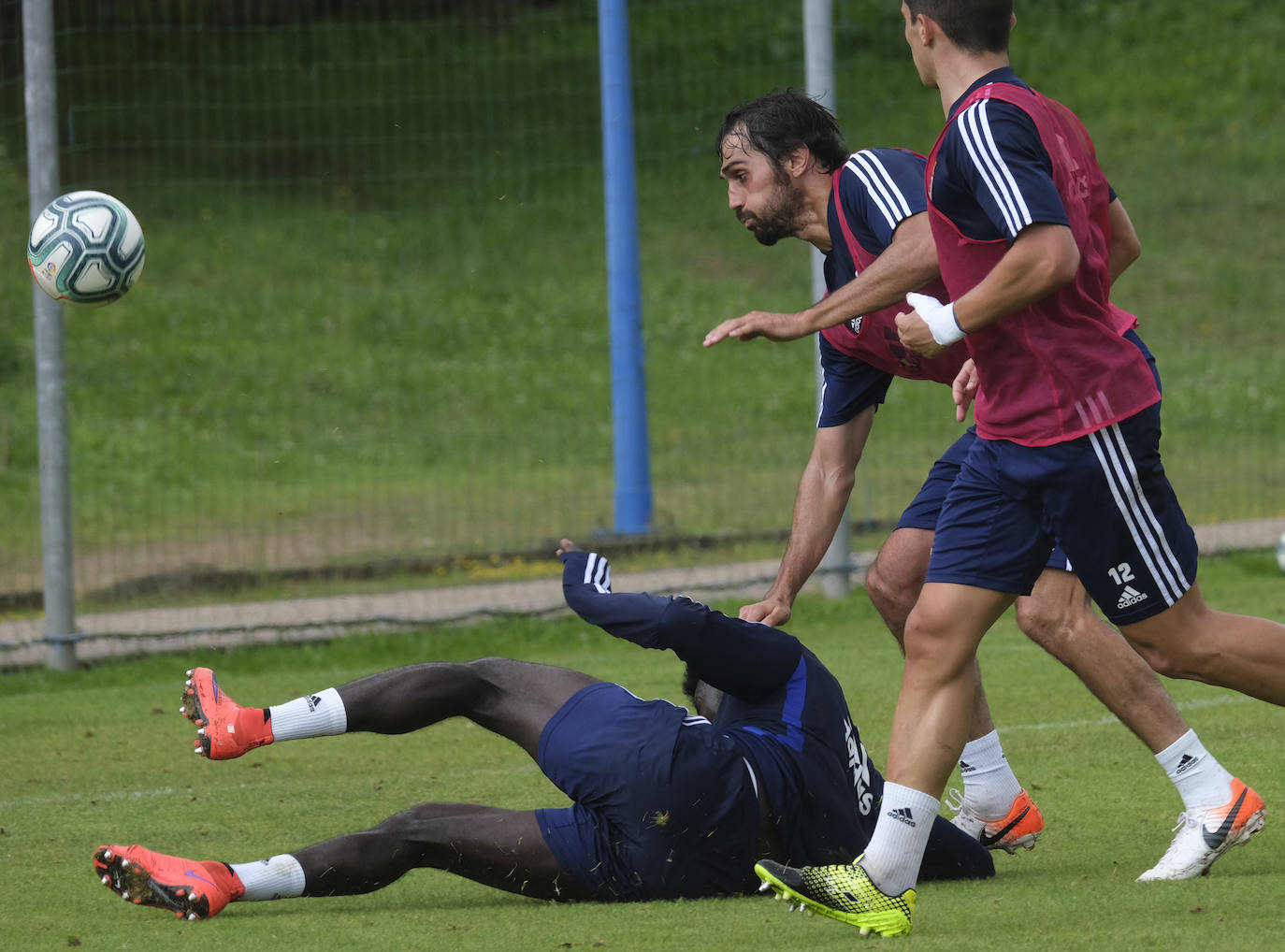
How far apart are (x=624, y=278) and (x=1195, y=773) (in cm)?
706

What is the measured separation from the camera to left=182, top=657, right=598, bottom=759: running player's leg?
4496 mm

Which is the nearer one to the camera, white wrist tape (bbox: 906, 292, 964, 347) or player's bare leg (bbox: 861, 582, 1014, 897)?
white wrist tape (bbox: 906, 292, 964, 347)

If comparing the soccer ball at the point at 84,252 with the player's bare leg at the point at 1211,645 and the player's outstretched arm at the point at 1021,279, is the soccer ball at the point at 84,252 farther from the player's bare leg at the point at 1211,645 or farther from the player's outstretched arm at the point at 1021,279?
the player's bare leg at the point at 1211,645

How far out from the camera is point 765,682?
451 centimetres

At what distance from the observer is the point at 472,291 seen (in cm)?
1655

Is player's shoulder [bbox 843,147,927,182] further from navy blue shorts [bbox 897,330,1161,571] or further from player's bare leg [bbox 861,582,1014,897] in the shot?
player's bare leg [bbox 861,582,1014,897]

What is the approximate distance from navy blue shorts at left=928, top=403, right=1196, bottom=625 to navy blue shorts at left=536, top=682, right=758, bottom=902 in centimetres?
75

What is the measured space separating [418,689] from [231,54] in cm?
899

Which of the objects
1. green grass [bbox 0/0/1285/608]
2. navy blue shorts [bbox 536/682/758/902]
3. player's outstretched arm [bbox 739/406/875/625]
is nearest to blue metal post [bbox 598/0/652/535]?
green grass [bbox 0/0/1285/608]

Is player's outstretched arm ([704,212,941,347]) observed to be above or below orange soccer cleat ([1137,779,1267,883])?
above

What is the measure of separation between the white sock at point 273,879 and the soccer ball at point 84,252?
2964mm

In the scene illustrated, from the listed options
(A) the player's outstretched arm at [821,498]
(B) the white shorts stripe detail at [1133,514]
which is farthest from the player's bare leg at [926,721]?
(A) the player's outstretched arm at [821,498]

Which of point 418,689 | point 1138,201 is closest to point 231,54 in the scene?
point 418,689

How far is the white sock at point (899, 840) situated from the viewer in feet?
13.1
